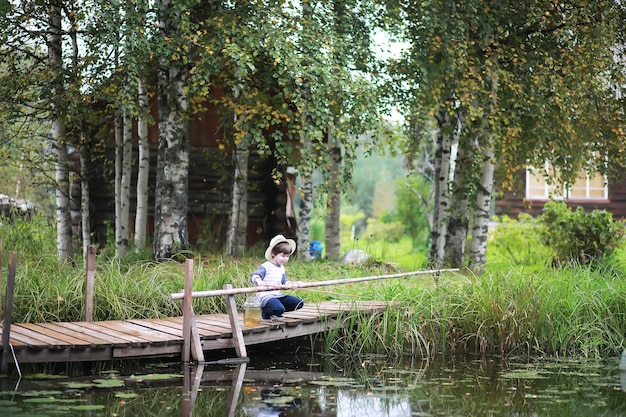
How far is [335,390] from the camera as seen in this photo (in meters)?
8.14

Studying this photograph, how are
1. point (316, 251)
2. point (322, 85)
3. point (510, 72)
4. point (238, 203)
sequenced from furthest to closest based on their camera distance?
point (316, 251)
point (238, 203)
point (510, 72)
point (322, 85)

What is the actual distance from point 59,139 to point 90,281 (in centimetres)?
572

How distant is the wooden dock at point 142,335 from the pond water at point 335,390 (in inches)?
8.4

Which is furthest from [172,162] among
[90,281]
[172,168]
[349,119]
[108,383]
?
[108,383]

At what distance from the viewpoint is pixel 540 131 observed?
15445 mm

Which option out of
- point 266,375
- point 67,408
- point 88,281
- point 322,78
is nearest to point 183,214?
point 322,78

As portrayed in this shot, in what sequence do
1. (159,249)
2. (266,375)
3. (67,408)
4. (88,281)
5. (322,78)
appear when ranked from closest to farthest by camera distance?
(67,408), (266,375), (88,281), (322,78), (159,249)

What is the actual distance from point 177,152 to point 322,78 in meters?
2.84

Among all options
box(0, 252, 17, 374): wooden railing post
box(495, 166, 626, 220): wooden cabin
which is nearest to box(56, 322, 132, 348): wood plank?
box(0, 252, 17, 374): wooden railing post

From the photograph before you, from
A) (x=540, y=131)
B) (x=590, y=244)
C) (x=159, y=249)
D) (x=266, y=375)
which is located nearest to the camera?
(x=266, y=375)

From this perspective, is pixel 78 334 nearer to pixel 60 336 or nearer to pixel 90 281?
pixel 60 336

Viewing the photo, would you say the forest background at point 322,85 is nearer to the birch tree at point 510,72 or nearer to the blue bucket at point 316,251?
the birch tree at point 510,72

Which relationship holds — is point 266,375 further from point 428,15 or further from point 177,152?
point 428,15

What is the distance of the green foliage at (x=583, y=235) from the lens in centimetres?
1700
